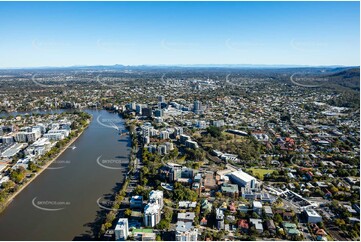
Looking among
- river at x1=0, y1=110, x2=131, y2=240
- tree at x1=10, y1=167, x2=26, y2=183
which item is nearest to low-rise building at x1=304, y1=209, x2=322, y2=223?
river at x1=0, y1=110, x2=131, y2=240

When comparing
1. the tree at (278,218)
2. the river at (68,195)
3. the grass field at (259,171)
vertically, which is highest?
the tree at (278,218)

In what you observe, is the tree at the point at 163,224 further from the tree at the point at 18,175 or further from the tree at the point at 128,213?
the tree at the point at 18,175

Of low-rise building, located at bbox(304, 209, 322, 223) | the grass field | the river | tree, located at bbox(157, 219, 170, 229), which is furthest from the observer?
the grass field

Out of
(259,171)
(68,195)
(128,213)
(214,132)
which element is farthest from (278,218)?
(214,132)

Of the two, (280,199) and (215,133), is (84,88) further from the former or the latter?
(280,199)

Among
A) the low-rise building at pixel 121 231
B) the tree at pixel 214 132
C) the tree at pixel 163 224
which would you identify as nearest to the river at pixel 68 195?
the low-rise building at pixel 121 231

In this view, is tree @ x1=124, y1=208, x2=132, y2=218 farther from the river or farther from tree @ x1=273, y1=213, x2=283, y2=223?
tree @ x1=273, y1=213, x2=283, y2=223

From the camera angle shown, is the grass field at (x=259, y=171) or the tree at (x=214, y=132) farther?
the tree at (x=214, y=132)

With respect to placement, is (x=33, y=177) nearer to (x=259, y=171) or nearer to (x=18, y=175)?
(x=18, y=175)

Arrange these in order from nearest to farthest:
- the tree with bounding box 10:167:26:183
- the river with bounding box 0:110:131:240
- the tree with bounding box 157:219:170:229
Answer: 1. the tree with bounding box 157:219:170:229
2. the river with bounding box 0:110:131:240
3. the tree with bounding box 10:167:26:183
